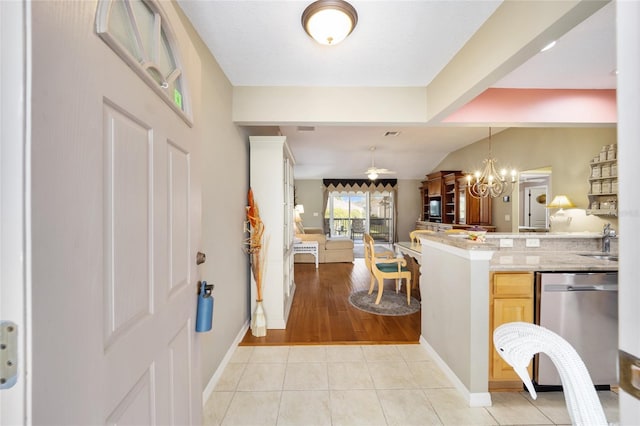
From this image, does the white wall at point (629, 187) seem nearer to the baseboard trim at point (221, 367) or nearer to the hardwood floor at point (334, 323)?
the baseboard trim at point (221, 367)

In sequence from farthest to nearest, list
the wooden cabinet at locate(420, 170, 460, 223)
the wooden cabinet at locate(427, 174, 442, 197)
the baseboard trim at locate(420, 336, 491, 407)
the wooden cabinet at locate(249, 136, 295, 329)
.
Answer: the wooden cabinet at locate(427, 174, 442, 197) < the wooden cabinet at locate(420, 170, 460, 223) < the wooden cabinet at locate(249, 136, 295, 329) < the baseboard trim at locate(420, 336, 491, 407)

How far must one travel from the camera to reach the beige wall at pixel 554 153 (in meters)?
3.50

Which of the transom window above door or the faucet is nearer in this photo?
the transom window above door

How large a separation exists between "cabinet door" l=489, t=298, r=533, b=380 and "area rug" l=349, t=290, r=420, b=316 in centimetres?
140

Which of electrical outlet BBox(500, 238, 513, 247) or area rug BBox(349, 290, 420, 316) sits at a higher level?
electrical outlet BBox(500, 238, 513, 247)

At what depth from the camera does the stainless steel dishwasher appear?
1835mm

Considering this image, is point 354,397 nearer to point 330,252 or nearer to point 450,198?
point 330,252

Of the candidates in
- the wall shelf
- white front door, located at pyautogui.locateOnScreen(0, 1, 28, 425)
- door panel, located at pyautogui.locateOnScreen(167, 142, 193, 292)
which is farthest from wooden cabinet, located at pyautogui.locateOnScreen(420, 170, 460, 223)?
white front door, located at pyautogui.locateOnScreen(0, 1, 28, 425)

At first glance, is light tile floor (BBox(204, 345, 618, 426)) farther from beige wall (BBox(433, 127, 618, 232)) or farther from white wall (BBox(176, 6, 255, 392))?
beige wall (BBox(433, 127, 618, 232))

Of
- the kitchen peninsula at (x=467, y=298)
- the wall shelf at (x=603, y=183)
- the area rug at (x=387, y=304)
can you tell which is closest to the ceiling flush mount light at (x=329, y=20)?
the kitchen peninsula at (x=467, y=298)

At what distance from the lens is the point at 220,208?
213 centimetres

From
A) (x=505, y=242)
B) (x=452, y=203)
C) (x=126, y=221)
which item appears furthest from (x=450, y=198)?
(x=126, y=221)

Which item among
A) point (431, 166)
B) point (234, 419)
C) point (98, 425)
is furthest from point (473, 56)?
point (431, 166)

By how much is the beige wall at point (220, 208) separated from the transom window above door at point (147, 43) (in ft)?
1.85
